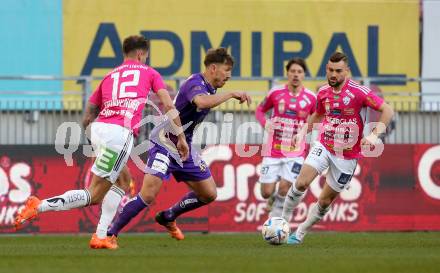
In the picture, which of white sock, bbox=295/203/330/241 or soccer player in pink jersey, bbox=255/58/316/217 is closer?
white sock, bbox=295/203/330/241

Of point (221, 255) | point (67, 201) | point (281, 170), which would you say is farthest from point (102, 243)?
point (281, 170)

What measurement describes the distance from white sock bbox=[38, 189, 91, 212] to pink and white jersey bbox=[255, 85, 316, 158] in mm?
5534

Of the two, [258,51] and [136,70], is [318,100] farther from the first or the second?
[258,51]

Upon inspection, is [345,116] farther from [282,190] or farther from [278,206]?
[278,206]

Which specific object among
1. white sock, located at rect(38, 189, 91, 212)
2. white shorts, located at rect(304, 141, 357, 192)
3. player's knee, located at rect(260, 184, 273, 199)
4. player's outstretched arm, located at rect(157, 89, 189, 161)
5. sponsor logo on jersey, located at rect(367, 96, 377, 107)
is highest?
sponsor logo on jersey, located at rect(367, 96, 377, 107)

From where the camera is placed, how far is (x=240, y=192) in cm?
1866

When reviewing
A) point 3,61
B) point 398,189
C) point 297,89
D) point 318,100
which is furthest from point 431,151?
point 3,61

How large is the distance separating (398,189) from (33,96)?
6.70m

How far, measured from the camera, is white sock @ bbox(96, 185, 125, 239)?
12836mm

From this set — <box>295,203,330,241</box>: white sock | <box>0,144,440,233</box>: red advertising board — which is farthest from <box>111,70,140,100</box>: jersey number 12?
<box>0,144,440,233</box>: red advertising board

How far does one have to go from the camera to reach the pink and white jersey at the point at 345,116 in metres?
14.3

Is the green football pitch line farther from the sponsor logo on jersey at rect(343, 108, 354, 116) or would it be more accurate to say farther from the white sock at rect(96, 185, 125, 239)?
the sponsor logo on jersey at rect(343, 108, 354, 116)

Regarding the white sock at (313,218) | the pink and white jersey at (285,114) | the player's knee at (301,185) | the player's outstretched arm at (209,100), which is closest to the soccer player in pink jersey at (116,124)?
the player's outstretched arm at (209,100)

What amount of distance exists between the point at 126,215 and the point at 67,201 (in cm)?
109
